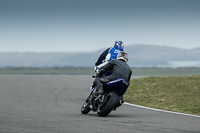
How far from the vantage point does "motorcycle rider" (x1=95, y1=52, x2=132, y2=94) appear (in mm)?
11453

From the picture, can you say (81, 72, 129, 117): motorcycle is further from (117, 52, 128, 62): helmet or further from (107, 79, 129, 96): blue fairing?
(117, 52, 128, 62): helmet

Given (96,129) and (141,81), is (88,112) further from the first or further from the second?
(141,81)

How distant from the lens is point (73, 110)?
12938 millimetres

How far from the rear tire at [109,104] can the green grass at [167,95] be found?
368cm

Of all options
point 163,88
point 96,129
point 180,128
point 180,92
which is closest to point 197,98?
point 180,92

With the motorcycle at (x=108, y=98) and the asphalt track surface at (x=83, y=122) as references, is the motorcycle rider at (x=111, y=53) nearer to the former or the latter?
the motorcycle at (x=108, y=98)

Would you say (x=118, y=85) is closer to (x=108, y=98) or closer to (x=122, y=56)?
(x=108, y=98)

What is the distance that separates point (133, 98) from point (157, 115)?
565 cm

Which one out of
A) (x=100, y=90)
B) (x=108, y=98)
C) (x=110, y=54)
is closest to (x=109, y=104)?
(x=108, y=98)

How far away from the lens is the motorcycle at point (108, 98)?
438 inches

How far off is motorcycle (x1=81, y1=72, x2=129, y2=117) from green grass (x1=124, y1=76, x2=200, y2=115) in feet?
11.3

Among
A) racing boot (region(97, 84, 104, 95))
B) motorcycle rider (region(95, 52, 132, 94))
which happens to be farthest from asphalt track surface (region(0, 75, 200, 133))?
motorcycle rider (region(95, 52, 132, 94))

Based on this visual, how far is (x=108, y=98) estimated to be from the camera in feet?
36.8

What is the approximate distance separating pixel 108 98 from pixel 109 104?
7.1 inches
